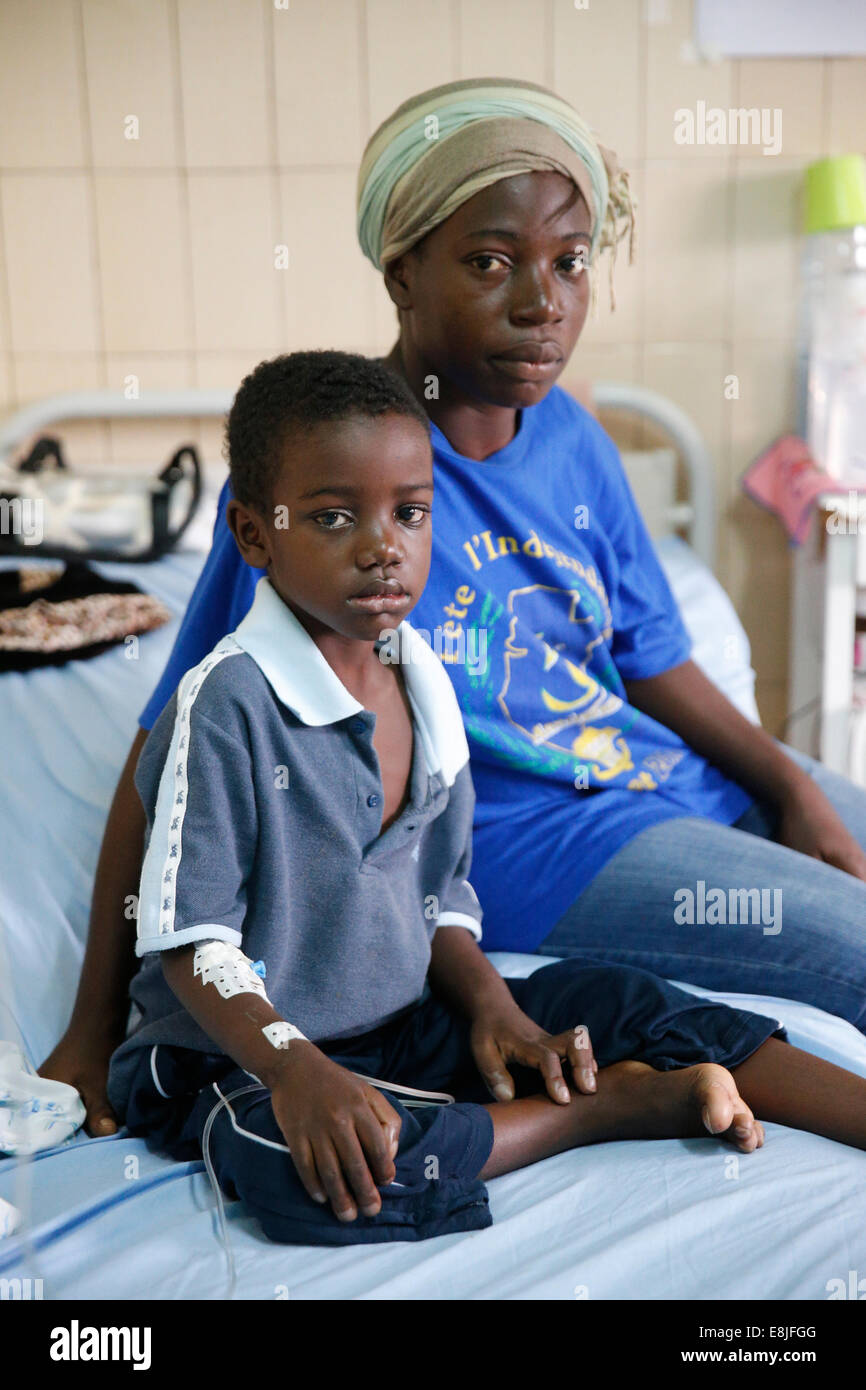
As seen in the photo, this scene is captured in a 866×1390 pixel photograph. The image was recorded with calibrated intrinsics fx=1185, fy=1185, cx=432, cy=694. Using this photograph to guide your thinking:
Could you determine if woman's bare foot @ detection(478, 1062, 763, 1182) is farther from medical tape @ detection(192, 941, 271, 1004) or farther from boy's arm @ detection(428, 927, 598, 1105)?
medical tape @ detection(192, 941, 271, 1004)

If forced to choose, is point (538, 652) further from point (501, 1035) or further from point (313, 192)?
point (313, 192)

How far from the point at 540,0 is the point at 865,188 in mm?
620

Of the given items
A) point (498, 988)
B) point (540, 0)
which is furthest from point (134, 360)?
point (498, 988)

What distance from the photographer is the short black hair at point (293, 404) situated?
32.0 inches

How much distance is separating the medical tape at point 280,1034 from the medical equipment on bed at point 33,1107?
0.21 metres

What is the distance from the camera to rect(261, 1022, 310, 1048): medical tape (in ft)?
2.30

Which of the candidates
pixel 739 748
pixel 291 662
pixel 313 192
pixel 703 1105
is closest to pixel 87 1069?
pixel 291 662

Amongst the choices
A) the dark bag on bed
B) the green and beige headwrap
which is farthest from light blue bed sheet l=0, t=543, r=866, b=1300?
the dark bag on bed

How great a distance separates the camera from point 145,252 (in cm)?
205

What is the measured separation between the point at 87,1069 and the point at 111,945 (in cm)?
10

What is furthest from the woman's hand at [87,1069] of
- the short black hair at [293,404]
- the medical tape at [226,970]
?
the short black hair at [293,404]

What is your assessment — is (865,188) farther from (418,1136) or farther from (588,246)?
(418,1136)

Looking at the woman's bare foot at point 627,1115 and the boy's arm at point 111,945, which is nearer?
the woman's bare foot at point 627,1115

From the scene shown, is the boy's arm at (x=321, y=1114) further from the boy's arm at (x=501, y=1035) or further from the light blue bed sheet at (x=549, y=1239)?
the boy's arm at (x=501, y=1035)
